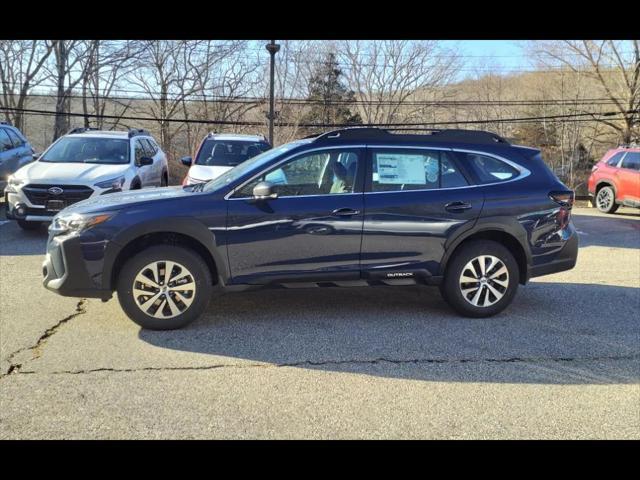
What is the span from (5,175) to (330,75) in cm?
2831

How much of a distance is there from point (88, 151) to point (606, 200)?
12.9m

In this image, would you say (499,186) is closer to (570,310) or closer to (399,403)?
(570,310)

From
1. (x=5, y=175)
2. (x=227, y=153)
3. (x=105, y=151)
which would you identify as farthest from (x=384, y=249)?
(x=5, y=175)

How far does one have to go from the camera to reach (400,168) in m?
5.21

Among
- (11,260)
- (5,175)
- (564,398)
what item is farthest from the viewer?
(5,175)

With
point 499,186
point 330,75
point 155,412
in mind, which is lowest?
point 155,412

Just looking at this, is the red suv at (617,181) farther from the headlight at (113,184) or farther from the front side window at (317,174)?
the headlight at (113,184)

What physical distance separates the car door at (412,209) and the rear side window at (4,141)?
955 centimetres

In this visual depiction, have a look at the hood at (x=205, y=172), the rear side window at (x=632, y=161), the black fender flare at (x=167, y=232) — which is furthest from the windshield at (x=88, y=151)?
the rear side window at (x=632, y=161)

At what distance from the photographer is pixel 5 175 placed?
36.5ft

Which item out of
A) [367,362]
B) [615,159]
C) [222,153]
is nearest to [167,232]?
[367,362]

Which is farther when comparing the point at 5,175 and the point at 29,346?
the point at 5,175

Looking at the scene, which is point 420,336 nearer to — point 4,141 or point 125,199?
point 125,199

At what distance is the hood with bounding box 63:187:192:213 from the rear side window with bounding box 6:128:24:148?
27.1ft
